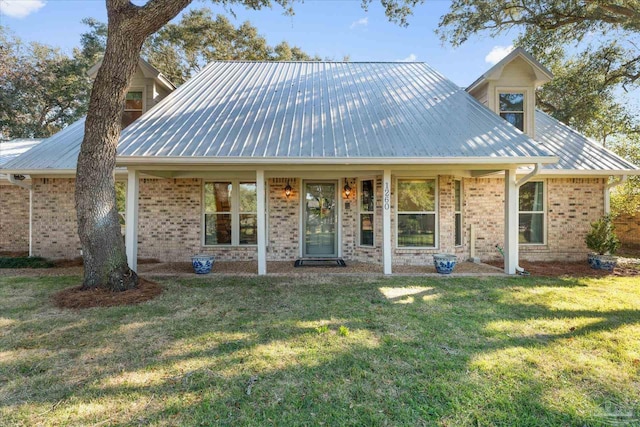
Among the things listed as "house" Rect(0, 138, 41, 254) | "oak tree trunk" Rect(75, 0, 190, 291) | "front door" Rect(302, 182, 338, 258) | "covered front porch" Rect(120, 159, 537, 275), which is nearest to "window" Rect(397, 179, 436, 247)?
"covered front porch" Rect(120, 159, 537, 275)

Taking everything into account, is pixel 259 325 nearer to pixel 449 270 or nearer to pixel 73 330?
pixel 73 330

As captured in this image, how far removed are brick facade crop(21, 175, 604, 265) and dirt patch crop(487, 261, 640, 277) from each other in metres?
0.49

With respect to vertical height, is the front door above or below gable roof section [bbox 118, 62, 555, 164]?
below

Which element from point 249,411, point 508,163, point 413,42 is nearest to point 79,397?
point 249,411

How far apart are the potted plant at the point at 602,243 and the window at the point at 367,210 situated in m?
5.74

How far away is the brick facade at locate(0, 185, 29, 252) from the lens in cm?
970

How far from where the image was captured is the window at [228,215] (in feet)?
30.1

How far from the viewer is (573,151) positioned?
9.14m

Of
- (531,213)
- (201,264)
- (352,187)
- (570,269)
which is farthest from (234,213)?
(570,269)

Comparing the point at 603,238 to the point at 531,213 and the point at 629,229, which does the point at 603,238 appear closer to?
the point at 531,213

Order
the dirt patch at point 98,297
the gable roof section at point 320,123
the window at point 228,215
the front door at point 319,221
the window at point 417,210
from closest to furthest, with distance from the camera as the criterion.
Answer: the dirt patch at point 98,297
the gable roof section at point 320,123
the window at point 417,210
the window at point 228,215
the front door at point 319,221

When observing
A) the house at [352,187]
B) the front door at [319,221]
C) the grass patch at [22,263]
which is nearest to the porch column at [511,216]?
the house at [352,187]

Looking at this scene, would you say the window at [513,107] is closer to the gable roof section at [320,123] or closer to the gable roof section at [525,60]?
the gable roof section at [525,60]

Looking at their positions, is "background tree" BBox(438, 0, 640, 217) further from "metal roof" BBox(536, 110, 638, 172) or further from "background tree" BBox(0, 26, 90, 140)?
"background tree" BBox(0, 26, 90, 140)
